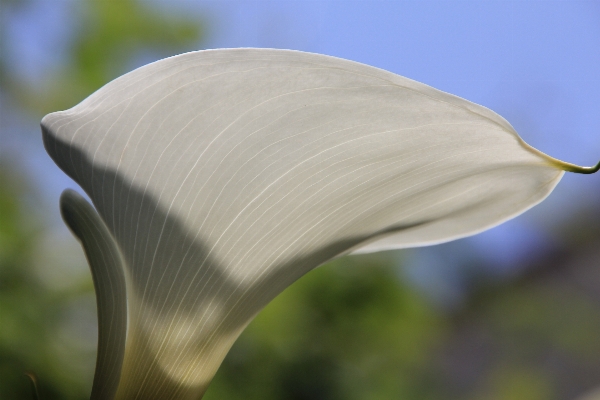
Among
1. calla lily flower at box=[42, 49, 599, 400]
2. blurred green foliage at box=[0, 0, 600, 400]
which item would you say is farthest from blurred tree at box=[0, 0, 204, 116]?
calla lily flower at box=[42, 49, 599, 400]

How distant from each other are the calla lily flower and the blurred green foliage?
→ 16.0 inches

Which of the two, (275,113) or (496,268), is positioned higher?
(275,113)

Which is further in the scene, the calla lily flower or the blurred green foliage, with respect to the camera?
the blurred green foliage

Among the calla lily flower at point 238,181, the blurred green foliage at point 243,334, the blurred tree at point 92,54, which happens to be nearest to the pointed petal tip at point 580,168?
the calla lily flower at point 238,181

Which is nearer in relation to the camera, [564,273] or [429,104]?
[429,104]

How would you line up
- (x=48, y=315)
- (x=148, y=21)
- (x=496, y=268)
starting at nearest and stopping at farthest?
(x=48, y=315)
(x=148, y=21)
(x=496, y=268)

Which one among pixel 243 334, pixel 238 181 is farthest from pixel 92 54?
pixel 238 181

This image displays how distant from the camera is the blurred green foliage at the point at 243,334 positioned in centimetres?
54

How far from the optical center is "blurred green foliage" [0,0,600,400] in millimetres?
535

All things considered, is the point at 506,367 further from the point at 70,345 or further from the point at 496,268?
the point at 70,345

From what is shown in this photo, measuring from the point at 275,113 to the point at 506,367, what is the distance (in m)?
0.93

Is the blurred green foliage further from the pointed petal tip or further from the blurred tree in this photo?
the pointed petal tip

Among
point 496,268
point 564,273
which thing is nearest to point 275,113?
point 496,268

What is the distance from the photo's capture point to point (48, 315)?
546 millimetres
